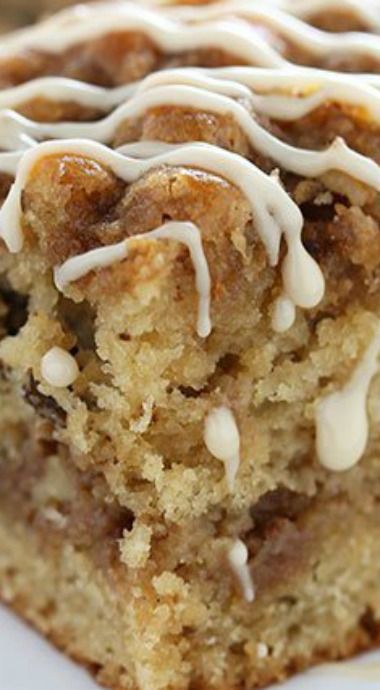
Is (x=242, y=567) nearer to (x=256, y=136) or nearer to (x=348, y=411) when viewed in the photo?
(x=348, y=411)

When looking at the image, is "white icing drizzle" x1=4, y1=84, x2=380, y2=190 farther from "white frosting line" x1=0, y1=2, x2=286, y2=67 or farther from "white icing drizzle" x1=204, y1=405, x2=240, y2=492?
"white icing drizzle" x1=204, y1=405, x2=240, y2=492

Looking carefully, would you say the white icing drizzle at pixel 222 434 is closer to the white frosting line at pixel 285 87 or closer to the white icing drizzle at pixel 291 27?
the white frosting line at pixel 285 87

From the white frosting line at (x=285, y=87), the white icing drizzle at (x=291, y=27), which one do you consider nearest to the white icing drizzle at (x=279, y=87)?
the white frosting line at (x=285, y=87)

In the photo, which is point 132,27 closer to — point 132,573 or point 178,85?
point 178,85

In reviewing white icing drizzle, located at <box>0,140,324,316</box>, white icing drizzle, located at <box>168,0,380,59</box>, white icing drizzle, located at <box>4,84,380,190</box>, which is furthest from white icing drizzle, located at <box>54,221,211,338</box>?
white icing drizzle, located at <box>168,0,380,59</box>

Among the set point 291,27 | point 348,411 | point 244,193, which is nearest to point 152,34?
point 291,27

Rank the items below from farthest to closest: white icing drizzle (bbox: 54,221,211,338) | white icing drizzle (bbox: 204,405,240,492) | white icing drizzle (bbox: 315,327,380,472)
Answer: white icing drizzle (bbox: 315,327,380,472)
white icing drizzle (bbox: 204,405,240,492)
white icing drizzle (bbox: 54,221,211,338)

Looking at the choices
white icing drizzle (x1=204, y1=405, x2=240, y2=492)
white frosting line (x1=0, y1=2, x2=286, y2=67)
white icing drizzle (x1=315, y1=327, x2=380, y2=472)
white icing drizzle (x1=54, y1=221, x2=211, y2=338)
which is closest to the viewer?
white icing drizzle (x1=54, y1=221, x2=211, y2=338)
